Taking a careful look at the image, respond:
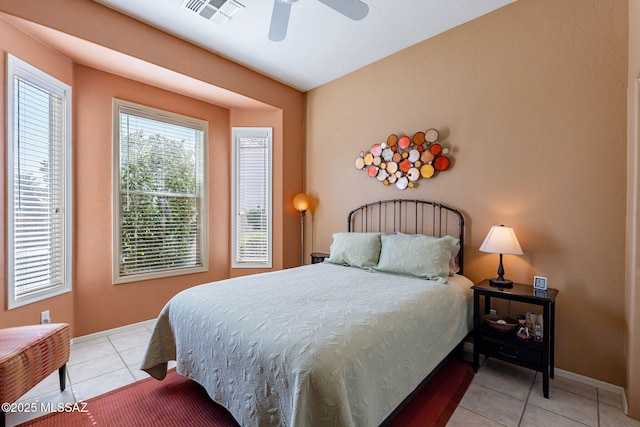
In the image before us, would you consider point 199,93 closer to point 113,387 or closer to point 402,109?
point 402,109

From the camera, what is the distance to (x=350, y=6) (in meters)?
2.08

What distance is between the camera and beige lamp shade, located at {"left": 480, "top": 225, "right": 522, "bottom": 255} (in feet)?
7.50

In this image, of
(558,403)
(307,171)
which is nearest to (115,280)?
(307,171)

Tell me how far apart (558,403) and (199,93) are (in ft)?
14.7

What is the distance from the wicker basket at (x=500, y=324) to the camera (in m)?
2.24

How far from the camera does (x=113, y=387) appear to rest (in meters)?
2.20

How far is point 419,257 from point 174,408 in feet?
7.11

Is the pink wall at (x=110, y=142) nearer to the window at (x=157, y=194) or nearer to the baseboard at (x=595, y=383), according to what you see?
the window at (x=157, y=194)

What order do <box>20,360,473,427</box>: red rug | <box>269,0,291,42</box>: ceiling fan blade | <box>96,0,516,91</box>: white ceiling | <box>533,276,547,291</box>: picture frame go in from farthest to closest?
A: <box>96,0,516,91</box>: white ceiling → <box>533,276,547,291</box>: picture frame → <box>269,0,291,42</box>: ceiling fan blade → <box>20,360,473,427</box>: red rug

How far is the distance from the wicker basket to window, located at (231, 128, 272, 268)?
107 inches

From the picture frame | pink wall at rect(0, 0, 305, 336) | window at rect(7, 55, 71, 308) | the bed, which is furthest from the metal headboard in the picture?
window at rect(7, 55, 71, 308)

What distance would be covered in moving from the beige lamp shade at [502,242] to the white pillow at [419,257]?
0.33m

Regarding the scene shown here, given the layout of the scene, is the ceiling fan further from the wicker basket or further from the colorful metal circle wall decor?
the wicker basket

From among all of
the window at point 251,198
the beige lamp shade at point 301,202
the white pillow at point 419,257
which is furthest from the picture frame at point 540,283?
the window at point 251,198
